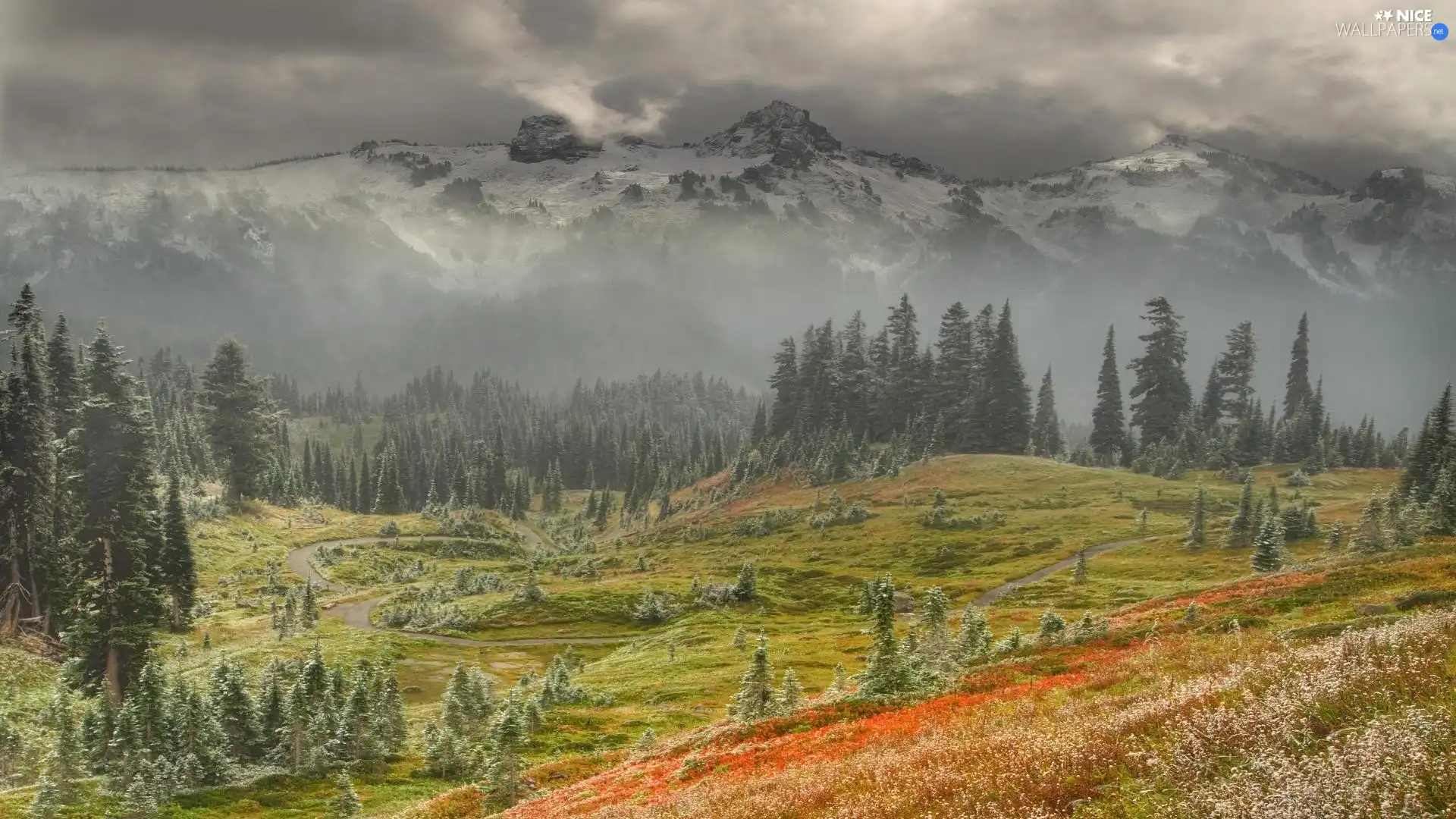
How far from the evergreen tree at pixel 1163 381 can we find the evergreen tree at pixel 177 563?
470 feet

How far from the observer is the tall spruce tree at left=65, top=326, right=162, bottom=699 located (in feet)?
148

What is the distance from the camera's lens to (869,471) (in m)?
138

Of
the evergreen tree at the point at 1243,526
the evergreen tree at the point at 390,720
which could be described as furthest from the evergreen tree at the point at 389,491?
the evergreen tree at the point at 1243,526

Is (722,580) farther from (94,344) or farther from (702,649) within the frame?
(94,344)

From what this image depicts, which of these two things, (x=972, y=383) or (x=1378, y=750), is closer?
(x=1378, y=750)

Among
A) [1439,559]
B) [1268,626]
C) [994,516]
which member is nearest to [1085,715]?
[1268,626]

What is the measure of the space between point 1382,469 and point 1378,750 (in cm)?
15162

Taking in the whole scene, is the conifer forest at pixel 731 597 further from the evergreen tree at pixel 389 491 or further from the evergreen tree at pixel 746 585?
the evergreen tree at pixel 389 491

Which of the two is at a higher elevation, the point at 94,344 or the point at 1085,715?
the point at 94,344

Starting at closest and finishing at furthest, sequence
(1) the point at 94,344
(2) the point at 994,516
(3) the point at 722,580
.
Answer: (1) the point at 94,344 → (3) the point at 722,580 → (2) the point at 994,516

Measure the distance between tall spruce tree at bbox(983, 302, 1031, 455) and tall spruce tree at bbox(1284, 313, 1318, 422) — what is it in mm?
49722

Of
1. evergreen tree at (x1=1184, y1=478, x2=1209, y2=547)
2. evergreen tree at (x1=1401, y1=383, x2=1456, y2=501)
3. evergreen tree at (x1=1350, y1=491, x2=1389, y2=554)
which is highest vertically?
evergreen tree at (x1=1401, y1=383, x2=1456, y2=501)

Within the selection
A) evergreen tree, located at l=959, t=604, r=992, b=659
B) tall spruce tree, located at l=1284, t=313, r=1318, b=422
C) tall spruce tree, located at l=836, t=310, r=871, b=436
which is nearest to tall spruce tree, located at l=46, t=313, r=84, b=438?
evergreen tree, located at l=959, t=604, r=992, b=659

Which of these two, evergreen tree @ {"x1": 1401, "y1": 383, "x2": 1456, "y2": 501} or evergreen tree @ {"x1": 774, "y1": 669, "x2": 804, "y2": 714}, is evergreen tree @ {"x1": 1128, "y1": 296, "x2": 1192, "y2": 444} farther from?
evergreen tree @ {"x1": 774, "y1": 669, "x2": 804, "y2": 714}
